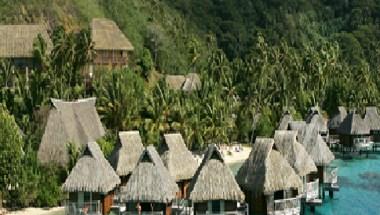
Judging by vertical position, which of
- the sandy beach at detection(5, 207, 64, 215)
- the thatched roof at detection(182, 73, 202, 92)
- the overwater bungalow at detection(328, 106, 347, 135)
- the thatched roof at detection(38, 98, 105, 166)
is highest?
the thatched roof at detection(38, 98, 105, 166)

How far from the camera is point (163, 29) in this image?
10656cm

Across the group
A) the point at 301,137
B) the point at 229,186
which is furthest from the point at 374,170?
the point at 229,186

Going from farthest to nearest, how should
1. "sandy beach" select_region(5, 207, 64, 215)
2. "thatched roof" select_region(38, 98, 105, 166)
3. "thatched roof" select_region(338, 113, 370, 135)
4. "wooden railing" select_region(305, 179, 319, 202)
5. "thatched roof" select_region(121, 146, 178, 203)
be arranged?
"thatched roof" select_region(338, 113, 370, 135)
"thatched roof" select_region(38, 98, 105, 166)
"wooden railing" select_region(305, 179, 319, 202)
"sandy beach" select_region(5, 207, 64, 215)
"thatched roof" select_region(121, 146, 178, 203)

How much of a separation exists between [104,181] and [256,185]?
720 centimetres

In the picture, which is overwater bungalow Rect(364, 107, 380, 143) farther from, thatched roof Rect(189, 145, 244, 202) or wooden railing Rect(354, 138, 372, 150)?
thatched roof Rect(189, 145, 244, 202)

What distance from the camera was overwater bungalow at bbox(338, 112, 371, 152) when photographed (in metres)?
68.6

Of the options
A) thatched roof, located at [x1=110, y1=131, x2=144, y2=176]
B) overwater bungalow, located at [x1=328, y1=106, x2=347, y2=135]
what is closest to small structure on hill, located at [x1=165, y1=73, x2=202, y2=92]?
overwater bungalow, located at [x1=328, y1=106, x2=347, y2=135]

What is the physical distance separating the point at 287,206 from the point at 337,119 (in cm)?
3872

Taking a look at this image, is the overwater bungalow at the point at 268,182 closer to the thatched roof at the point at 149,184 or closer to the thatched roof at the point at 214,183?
the thatched roof at the point at 214,183

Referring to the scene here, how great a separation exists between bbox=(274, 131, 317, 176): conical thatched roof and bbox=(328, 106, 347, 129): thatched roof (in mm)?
32532

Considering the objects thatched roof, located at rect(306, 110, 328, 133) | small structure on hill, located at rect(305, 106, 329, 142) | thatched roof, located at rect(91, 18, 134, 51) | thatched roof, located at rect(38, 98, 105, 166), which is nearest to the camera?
thatched roof, located at rect(38, 98, 105, 166)

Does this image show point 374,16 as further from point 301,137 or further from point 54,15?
point 301,137

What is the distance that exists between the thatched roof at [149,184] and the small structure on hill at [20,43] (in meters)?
36.6

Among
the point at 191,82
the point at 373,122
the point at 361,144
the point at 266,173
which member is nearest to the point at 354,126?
the point at 361,144
